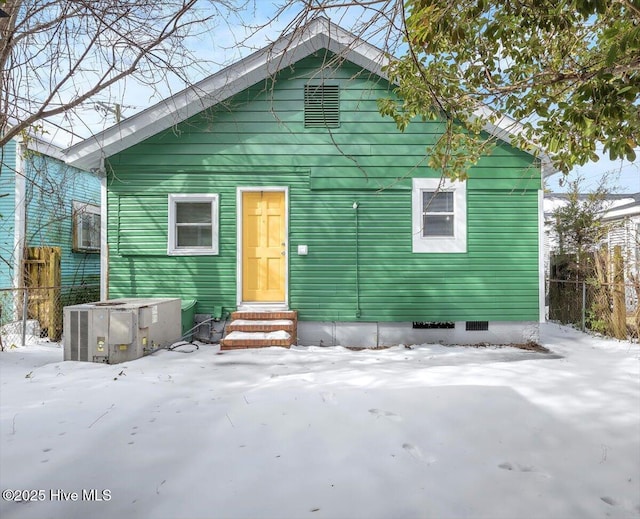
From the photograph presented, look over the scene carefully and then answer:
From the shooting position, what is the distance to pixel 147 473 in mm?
2480

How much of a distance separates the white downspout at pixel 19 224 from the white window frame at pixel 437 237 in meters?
9.09

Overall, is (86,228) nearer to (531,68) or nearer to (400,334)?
(400,334)

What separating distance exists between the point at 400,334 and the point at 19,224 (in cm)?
934

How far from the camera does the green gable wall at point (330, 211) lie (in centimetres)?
724

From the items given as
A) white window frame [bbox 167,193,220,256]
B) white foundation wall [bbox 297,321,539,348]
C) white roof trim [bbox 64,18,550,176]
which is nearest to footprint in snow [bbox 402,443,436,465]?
white foundation wall [bbox 297,321,539,348]

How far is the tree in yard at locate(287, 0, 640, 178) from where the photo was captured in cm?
244

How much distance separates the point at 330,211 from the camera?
7289mm

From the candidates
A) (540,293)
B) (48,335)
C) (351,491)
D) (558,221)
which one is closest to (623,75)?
(351,491)

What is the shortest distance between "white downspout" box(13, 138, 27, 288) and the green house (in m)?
3.45

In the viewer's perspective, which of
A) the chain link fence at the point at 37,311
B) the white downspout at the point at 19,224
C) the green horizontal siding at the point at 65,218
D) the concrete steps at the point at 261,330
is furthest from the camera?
the green horizontal siding at the point at 65,218

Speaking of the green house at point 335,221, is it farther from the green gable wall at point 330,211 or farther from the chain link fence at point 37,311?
the chain link fence at point 37,311

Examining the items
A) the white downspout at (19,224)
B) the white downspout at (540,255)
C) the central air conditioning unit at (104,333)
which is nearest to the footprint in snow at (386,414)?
the central air conditioning unit at (104,333)

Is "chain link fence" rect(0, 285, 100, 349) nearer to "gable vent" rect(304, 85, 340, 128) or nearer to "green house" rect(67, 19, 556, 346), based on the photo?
"green house" rect(67, 19, 556, 346)

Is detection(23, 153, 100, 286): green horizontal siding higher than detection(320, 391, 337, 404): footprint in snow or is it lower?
higher
